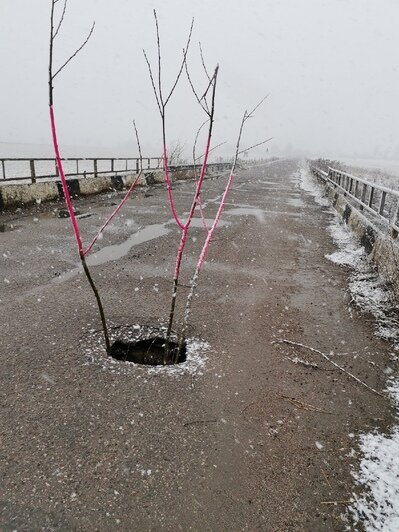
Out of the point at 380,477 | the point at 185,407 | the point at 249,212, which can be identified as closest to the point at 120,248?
the point at 185,407

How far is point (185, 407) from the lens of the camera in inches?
113

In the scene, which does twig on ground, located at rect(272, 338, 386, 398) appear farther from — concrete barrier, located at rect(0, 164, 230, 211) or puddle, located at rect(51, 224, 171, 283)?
concrete barrier, located at rect(0, 164, 230, 211)

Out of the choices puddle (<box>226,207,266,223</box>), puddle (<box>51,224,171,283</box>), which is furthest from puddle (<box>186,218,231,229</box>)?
puddle (<box>226,207,266,223</box>)

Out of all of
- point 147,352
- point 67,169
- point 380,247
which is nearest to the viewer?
point 147,352

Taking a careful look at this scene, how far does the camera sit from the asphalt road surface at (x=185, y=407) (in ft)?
6.97

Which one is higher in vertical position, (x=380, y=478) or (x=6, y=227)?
(x=6, y=227)

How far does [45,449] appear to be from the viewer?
8.00 ft

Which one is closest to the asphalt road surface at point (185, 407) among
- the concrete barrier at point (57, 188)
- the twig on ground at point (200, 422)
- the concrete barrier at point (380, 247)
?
the twig on ground at point (200, 422)

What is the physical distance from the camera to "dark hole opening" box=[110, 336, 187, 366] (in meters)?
3.68

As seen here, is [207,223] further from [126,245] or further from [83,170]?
[83,170]

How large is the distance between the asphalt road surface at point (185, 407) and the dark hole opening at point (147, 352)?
0.55ft

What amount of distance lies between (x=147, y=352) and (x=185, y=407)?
1020 millimetres

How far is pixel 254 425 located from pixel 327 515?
749 millimetres

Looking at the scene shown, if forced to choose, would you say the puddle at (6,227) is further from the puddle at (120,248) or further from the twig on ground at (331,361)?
the twig on ground at (331,361)
